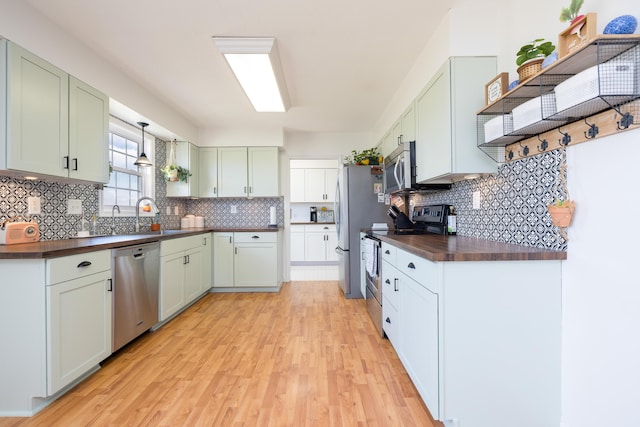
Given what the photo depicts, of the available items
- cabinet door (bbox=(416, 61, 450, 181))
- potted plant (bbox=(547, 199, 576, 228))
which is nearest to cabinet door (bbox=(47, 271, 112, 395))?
cabinet door (bbox=(416, 61, 450, 181))

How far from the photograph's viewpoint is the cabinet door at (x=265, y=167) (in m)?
4.28

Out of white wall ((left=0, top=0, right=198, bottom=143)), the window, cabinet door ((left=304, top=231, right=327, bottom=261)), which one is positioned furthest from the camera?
cabinet door ((left=304, top=231, right=327, bottom=261))

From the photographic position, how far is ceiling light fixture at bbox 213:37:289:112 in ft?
7.11

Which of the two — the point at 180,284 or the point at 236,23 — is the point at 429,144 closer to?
the point at 236,23

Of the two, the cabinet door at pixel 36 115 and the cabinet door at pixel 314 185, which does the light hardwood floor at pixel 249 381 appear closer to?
the cabinet door at pixel 36 115

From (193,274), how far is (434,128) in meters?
3.06

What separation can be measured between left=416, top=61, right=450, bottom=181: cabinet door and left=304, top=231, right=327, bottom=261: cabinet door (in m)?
4.11

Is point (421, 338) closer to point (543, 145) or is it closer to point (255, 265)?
point (543, 145)

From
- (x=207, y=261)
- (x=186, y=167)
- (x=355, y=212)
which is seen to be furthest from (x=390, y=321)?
(x=186, y=167)

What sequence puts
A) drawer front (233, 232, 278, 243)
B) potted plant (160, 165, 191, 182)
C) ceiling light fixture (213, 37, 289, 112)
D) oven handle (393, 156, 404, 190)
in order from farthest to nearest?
drawer front (233, 232, 278, 243), potted plant (160, 165, 191, 182), oven handle (393, 156, 404, 190), ceiling light fixture (213, 37, 289, 112)

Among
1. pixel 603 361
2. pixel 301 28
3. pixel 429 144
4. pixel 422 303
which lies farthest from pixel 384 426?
pixel 301 28

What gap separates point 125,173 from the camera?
3266 mm

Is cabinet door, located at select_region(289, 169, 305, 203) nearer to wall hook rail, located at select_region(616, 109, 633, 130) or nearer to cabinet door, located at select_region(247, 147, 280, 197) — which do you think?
cabinet door, located at select_region(247, 147, 280, 197)

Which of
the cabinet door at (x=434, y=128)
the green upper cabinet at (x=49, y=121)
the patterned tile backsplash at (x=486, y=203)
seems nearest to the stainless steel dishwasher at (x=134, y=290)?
the patterned tile backsplash at (x=486, y=203)
